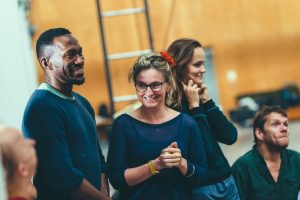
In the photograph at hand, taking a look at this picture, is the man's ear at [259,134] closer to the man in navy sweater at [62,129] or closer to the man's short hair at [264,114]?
the man's short hair at [264,114]

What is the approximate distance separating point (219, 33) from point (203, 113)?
9.85 meters

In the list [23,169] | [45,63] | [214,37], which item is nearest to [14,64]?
[45,63]

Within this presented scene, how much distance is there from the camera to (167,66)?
7.53 ft

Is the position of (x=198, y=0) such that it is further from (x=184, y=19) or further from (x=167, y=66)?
(x=167, y=66)

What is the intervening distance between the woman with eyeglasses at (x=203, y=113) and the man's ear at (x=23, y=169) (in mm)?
1137

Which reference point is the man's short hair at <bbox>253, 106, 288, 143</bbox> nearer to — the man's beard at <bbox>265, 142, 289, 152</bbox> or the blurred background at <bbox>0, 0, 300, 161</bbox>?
the man's beard at <bbox>265, 142, 289, 152</bbox>

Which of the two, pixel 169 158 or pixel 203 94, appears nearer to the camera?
pixel 169 158

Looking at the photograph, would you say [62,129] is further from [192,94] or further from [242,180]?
[242,180]

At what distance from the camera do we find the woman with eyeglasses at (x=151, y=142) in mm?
2211

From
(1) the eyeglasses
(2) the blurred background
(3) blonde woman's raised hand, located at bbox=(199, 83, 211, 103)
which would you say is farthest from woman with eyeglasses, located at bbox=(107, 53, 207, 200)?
(2) the blurred background

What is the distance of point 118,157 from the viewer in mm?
2238

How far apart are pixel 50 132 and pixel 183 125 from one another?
60 centimetres

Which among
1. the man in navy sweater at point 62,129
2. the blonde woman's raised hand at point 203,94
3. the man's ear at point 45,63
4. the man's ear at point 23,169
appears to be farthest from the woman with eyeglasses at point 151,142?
the man's ear at point 23,169

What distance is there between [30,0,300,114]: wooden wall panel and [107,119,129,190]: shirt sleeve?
9715mm
